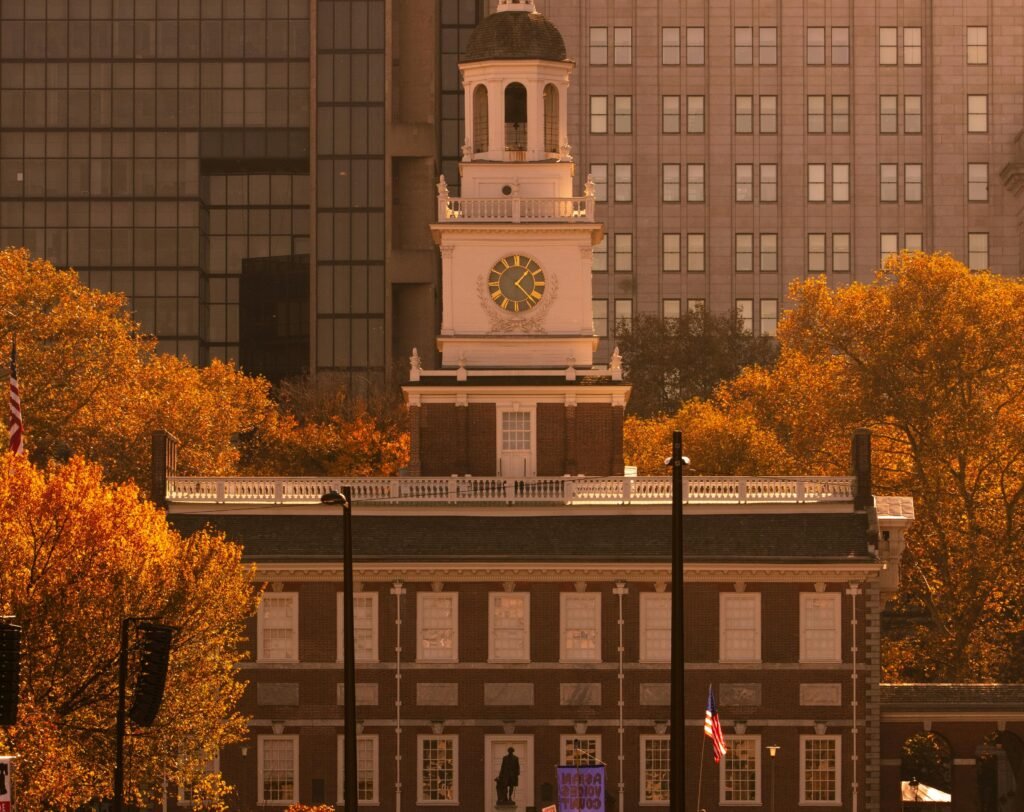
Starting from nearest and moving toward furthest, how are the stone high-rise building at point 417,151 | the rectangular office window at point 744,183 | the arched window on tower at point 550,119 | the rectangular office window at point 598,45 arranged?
the arched window on tower at point 550,119 → the stone high-rise building at point 417,151 → the rectangular office window at point 744,183 → the rectangular office window at point 598,45

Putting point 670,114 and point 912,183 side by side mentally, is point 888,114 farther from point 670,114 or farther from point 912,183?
point 670,114

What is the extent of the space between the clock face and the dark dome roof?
6.72 m

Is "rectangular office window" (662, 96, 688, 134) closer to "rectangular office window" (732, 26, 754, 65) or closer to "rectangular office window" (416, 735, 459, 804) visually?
"rectangular office window" (732, 26, 754, 65)

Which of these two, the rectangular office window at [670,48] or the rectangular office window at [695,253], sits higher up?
the rectangular office window at [670,48]

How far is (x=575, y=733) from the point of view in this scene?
3258 inches

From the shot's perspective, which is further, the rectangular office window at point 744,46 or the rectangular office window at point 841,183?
the rectangular office window at point 744,46

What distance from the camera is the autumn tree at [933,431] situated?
10488 cm

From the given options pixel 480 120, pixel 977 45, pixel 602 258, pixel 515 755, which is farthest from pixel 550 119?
pixel 977 45

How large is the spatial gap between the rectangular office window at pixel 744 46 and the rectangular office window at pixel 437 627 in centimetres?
11590

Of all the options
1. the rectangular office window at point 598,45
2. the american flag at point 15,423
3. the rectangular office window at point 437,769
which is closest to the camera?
the rectangular office window at point 437,769

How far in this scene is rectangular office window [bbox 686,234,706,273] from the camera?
194 meters

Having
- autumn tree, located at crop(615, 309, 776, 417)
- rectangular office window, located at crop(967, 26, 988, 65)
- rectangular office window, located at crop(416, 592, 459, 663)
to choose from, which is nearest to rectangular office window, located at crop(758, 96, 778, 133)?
rectangular office window, located at crop(967, 26, 988, 65)

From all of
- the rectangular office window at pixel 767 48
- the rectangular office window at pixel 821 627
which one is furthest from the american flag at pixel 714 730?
the rectangular office window at pixel 767 48

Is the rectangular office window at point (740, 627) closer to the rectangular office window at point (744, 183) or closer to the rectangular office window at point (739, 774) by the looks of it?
the rectangular office window at point (739, 774)
